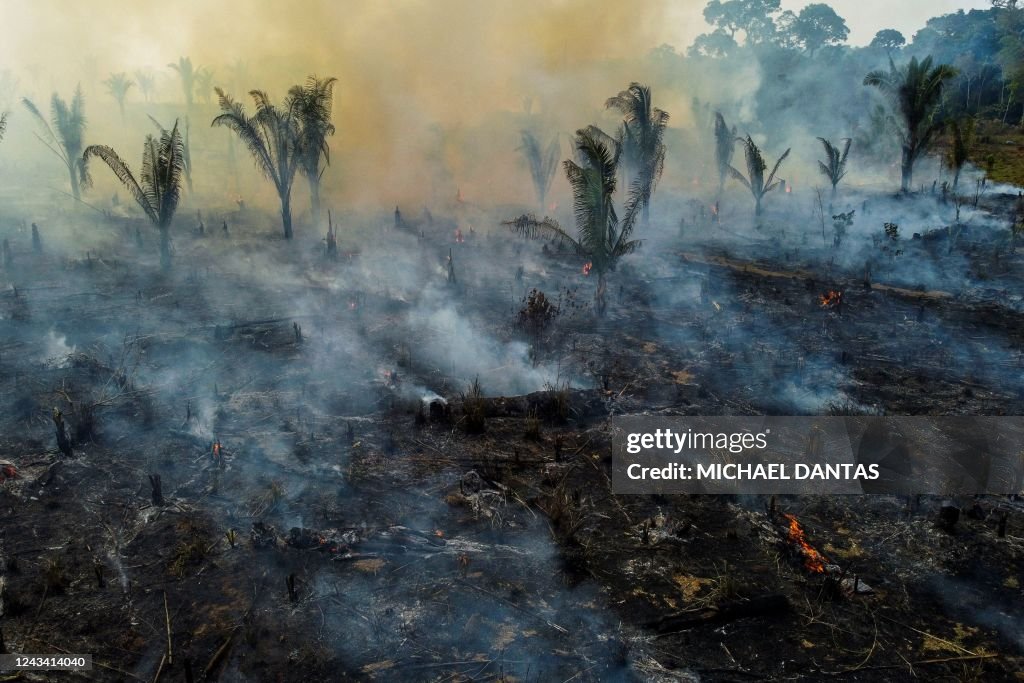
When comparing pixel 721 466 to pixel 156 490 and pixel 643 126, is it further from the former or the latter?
pixel 643 126

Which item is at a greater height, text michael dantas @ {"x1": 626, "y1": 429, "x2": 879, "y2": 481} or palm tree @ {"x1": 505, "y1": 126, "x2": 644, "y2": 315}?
palm tree @ {"x1": 505, "y1": 126, "x2": 644, "y2": 315}

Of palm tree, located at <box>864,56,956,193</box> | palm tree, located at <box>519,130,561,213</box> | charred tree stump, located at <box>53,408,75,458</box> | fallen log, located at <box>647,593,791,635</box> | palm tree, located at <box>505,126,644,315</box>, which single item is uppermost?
palm tree, located at <box>864,56,956,193</box>

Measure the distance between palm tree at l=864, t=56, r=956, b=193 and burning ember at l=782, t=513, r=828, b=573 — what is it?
22.8m

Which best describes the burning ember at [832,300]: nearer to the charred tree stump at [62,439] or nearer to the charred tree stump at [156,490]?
the charred tree stump at [156,490]

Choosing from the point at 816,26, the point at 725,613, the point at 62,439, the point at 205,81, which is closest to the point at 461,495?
the point at 725,613

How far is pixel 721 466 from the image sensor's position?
1157cm

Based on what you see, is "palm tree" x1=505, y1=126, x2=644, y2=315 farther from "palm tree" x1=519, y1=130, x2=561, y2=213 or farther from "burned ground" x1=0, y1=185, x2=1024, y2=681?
"palm tree" x1=519, y1=130, x2=561, y2=213

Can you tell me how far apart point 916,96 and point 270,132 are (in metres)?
24.2

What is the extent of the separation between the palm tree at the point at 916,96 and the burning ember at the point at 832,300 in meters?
12.2

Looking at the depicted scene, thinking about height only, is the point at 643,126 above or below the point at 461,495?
above

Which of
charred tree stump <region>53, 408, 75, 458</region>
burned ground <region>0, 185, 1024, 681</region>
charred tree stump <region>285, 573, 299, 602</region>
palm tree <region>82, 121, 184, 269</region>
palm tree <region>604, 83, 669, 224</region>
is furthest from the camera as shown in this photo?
palm tree <region>604, 83, 669, 224</region>

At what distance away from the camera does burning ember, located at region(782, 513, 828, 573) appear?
29.1 ft

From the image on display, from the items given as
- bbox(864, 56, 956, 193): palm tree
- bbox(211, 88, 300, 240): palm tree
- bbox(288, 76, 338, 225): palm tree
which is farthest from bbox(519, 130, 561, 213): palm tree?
bbox(864, 56, 956, 193): palm tree

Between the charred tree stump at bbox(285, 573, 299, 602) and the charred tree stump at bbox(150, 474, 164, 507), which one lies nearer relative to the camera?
the charred tree stump at bbox(285, 573, 299, 602)
